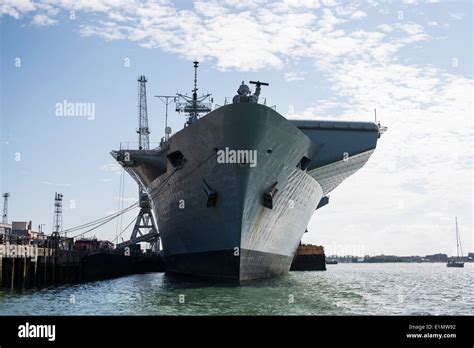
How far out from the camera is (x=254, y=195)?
80.9ft

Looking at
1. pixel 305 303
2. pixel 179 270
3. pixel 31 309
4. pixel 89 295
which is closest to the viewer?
pixel 31 309

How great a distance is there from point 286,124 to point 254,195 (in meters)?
3.89

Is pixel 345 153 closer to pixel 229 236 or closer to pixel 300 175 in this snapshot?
pixel 300 175

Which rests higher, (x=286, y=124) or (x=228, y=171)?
(x=286, y=124)

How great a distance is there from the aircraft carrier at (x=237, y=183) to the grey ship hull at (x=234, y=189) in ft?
0.16

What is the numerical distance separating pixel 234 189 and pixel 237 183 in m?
0.36

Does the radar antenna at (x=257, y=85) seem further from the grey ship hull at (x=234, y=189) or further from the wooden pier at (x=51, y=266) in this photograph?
the wooden pier at (x=51, y=266)

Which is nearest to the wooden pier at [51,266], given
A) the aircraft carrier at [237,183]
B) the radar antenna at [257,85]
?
the aircraft carrier at [237,183]

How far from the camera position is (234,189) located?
79.6 ft

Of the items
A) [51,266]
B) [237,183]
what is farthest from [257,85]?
[51,266]

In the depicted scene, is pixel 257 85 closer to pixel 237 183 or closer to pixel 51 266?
pixel 237 183

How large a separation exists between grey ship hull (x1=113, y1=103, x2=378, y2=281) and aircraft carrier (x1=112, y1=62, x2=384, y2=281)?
5 centimetres

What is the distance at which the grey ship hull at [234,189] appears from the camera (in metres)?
24.1
